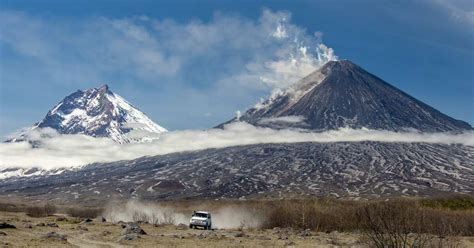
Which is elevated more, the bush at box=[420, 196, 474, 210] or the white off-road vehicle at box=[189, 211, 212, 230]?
the white off-road vehicle at box=[189, 211, 212, 230]

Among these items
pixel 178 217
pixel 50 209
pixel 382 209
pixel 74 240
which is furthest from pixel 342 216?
pixel 50 209

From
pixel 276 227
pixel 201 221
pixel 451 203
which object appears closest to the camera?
pixel 201 221

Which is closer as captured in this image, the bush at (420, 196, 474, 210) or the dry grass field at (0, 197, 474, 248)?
the dry grass field at (0, 197, 474, 248)

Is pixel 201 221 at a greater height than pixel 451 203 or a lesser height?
greater

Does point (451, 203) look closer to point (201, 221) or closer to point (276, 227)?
point (276, 227)

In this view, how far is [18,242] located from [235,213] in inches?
3435

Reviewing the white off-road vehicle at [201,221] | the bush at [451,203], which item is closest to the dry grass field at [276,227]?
the bush at [451,203]

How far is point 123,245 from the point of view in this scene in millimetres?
45281

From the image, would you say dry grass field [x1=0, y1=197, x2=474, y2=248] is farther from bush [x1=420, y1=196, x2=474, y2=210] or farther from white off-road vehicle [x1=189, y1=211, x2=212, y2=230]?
white off-road vehicle [x1=189, y1=211, x2=212, y2=230]

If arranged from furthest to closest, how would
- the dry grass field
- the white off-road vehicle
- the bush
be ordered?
the bush → the white off-road vehicle → the dry grass field

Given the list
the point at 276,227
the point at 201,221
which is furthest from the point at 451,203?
the point at 201,221

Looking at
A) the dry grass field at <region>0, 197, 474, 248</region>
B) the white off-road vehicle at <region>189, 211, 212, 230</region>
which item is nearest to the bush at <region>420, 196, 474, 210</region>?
the dry grass field at <region>0, 197, 474, 248</region>

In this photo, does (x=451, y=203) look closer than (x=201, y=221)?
No

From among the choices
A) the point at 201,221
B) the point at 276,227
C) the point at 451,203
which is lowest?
the point at 276,227
